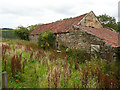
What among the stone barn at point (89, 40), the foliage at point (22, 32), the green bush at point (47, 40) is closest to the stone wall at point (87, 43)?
the stone barn at point (89, 40)

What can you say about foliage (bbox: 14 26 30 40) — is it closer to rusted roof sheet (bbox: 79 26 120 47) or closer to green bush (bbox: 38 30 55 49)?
green bush (bbox: 38 30 55 49)

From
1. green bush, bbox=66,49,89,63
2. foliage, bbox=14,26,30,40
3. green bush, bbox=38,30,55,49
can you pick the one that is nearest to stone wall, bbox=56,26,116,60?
green bush, bbox=66,49,89,63

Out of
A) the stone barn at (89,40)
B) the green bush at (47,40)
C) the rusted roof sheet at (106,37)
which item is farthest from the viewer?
the green bush at (47,40)

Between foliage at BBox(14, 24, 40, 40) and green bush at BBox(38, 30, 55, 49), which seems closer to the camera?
green bush at BBox(38, 30, 55, 49)

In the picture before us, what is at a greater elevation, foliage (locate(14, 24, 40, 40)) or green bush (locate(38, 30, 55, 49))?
foliage (locate(14, 24, 40, 40))

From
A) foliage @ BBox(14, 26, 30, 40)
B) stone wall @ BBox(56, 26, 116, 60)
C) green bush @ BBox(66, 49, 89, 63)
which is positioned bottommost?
green bush @ BBox(66, 49, 89, 63)

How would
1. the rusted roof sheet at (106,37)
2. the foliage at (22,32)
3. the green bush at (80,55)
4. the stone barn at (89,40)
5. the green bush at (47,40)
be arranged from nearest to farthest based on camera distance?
the stone barn at (89,40) → the rusted roof sheet at (106,37) → the green bush at (80,55) → the green bush at (47,40) → the foliage at (22,32)

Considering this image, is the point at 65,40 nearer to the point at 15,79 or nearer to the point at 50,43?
the point at 50,43

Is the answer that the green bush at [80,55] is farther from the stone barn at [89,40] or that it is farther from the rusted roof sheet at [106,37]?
the rusted roof sheet at [106,37]

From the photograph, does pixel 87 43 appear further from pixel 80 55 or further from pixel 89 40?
pixel 80 55

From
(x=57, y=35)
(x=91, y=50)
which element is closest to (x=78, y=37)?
(x=91, y=50)

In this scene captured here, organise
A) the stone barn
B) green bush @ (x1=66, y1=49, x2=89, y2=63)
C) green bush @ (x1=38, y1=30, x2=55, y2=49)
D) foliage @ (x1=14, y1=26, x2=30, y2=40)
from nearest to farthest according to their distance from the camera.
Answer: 1. the stone barn
2. green bush @ (x1=66, y1=49, x2=89, y2=63)
3. green bush @ (x1=38, y1=30, x2=55, y2=49)
4. foliage @ (x1=14, y1=26, x2=30, y2=40)

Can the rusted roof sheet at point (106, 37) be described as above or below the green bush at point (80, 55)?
above

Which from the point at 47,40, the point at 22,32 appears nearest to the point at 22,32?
the point at 22,32
